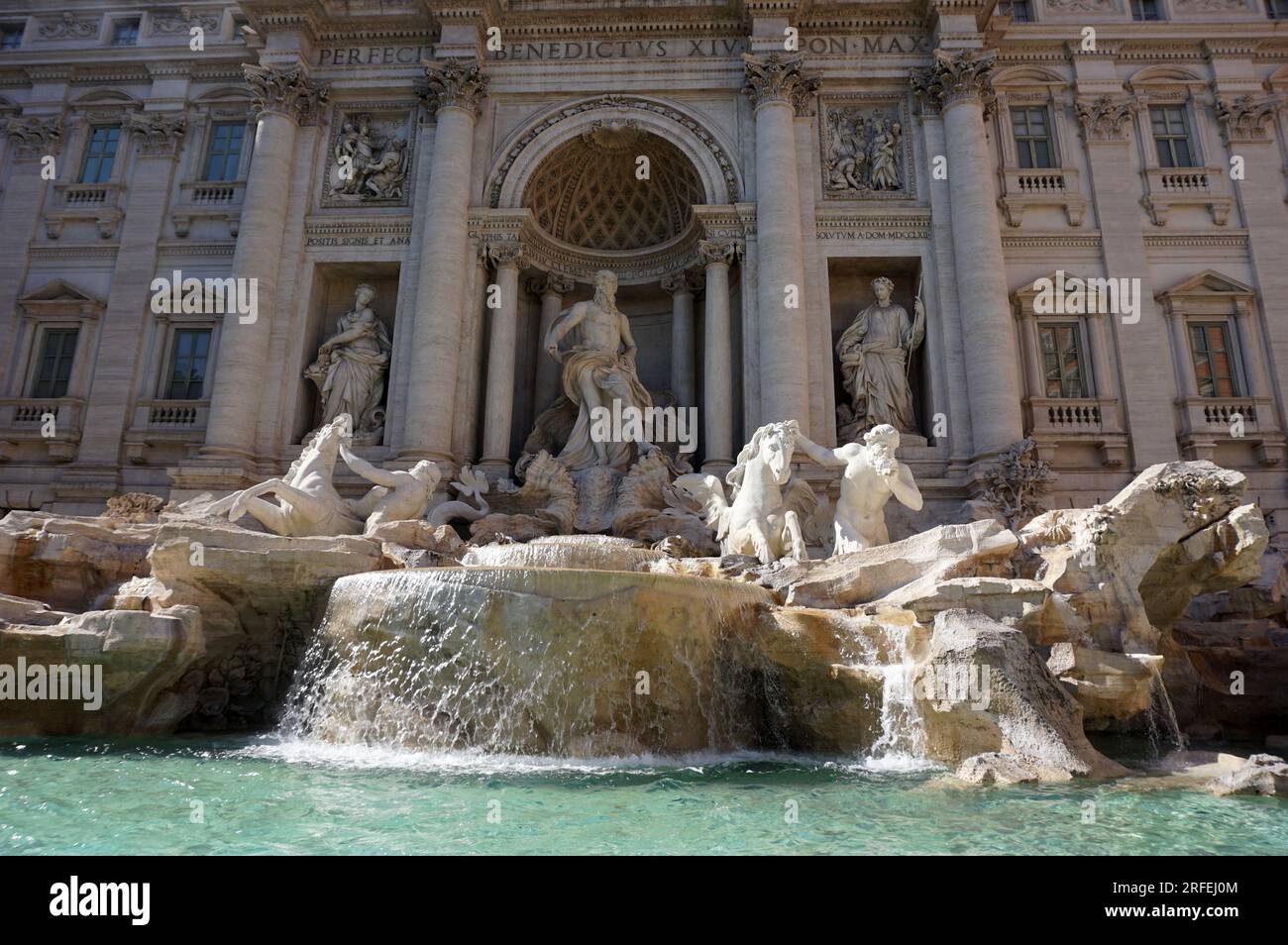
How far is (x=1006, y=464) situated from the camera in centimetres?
1458

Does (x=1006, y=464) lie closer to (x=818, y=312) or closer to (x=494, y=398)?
(x=818, y=312)

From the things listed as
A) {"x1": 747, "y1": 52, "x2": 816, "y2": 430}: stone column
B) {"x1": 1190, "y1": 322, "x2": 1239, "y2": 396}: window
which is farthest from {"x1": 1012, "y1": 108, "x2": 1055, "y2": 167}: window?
{"x1": 747, "y1": 52, "x2": 816, "y2": 430}: stone column

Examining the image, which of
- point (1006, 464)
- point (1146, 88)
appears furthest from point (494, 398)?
point (1146, 88)

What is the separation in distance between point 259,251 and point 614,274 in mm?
7710

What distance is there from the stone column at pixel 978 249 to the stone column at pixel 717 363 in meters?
4.79

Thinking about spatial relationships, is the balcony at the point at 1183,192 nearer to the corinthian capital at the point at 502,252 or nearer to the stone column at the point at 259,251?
the corinthian capital at the point at 502,252

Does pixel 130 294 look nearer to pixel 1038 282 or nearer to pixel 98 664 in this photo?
pixel 98 664

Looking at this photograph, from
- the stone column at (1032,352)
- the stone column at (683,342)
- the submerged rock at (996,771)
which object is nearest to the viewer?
the submerged rock at (996,771)

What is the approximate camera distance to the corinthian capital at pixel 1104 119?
59.3 ft

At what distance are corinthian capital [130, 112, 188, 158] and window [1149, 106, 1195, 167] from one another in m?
23.4

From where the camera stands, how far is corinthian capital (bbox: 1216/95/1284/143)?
59.1ft

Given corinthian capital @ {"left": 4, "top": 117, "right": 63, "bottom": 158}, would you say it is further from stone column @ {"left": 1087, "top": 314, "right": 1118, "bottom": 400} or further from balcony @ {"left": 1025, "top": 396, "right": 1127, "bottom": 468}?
stone column @ {"left": 1087, "top": 314, "right": 1118, "bottom": 400}

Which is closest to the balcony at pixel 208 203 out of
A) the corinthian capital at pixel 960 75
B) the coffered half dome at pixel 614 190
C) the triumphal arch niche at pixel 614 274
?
the triumphal arch niche at pixel 614 274

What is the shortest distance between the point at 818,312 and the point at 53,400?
17178mm
